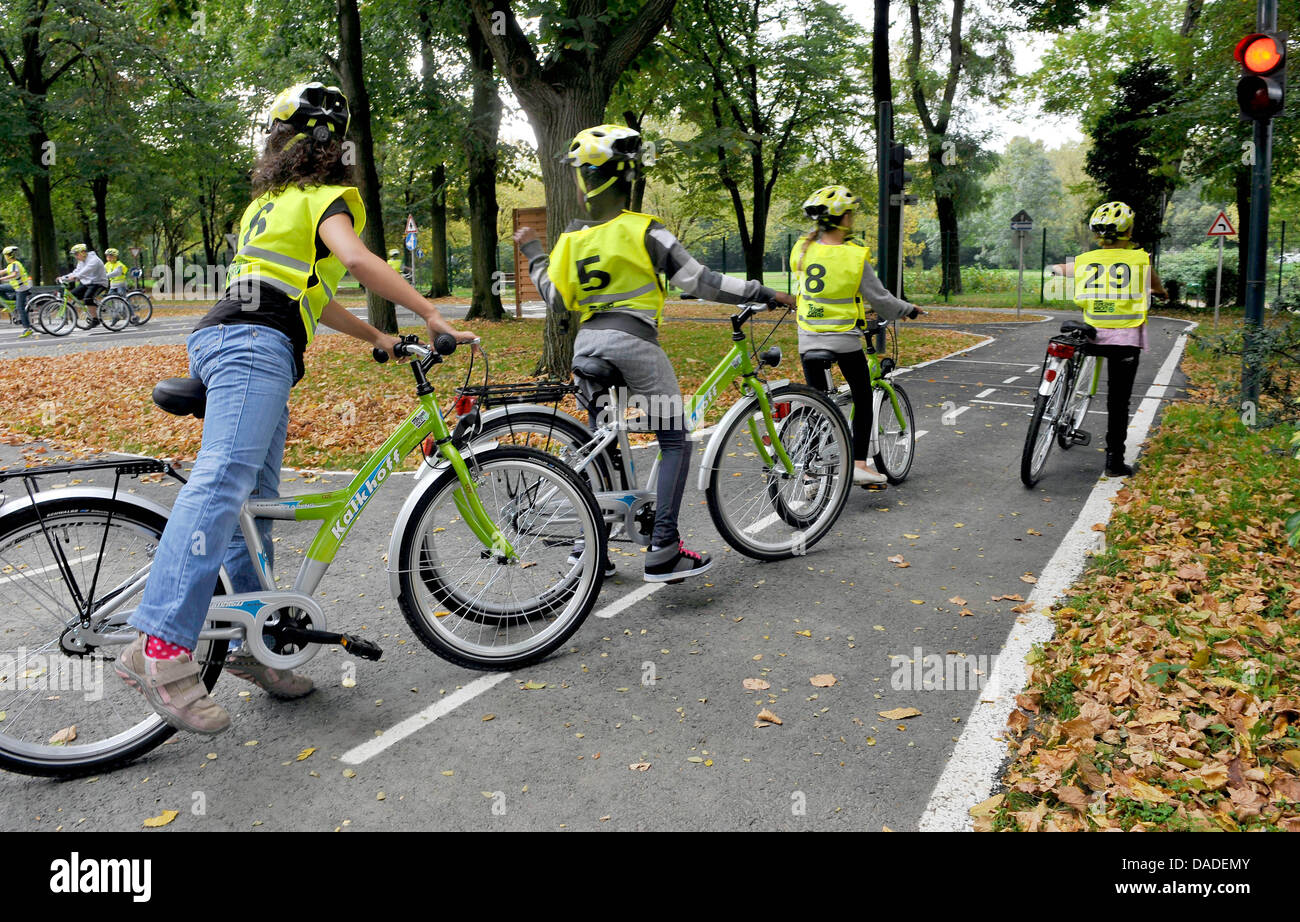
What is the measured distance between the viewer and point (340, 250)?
3.39 m

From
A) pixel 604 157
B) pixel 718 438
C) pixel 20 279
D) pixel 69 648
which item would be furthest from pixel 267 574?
pixel 20 279

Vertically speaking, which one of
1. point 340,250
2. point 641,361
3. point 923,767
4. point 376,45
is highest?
point 376,45

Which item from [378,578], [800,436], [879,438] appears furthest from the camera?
[879,438]

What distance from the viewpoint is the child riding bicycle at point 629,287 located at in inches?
180

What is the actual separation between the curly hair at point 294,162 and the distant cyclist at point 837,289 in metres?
3.55

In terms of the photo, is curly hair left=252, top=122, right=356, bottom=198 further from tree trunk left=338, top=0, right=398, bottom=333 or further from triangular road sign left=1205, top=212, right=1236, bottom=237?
triangular road sign left=1205, top=212, right=1236, bottom=237

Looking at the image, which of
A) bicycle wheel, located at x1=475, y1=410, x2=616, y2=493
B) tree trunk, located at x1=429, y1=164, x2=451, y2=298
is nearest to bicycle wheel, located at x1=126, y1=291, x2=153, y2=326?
tree trunk, located at x1=429, y1=164, x2=451, y2=298

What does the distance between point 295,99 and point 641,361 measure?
1.84 metres

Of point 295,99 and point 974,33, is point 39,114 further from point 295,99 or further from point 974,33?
point 295,99

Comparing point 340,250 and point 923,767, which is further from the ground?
point 340,250

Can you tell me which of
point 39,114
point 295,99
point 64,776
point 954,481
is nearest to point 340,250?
point 295,99

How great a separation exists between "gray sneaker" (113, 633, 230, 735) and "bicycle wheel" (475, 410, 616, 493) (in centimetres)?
181

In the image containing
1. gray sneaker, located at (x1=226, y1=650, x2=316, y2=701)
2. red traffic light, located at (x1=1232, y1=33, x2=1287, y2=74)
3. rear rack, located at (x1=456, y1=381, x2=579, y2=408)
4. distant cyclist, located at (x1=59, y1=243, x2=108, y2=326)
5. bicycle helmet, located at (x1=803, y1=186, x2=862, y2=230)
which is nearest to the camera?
gray sneaker, located at (x1=226, y1=650, x2=316, y2=701)

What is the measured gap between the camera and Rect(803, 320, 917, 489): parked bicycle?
22.7 feet
